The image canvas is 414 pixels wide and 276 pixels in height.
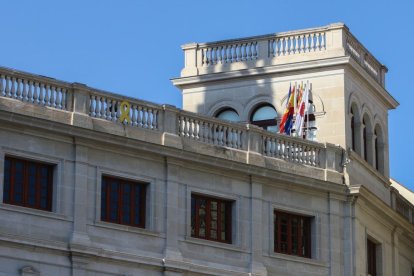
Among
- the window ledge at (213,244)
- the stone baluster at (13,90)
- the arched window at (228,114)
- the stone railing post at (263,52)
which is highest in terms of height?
the stone railing post at (263,52)

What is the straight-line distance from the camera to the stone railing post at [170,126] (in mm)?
59938

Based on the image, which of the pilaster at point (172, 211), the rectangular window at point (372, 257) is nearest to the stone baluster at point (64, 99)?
the pilaster at point (172, 211)

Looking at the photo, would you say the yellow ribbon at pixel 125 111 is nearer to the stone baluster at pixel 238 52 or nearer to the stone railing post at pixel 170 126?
the stone railing post at pixel 170 126

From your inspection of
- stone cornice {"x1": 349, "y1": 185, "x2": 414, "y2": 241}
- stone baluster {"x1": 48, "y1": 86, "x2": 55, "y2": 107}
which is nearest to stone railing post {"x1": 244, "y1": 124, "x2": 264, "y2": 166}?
stone cornice {"x1": 349, "y1": 185, "x2": 414, "y2": 241}

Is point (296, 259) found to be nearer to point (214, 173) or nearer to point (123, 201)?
point (214, 173)

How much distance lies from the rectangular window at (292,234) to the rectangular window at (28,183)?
10.4 m

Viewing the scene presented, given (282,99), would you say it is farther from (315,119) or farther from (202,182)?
(202,182)

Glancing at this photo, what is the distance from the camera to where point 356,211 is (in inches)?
2569

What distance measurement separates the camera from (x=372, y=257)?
67938 millimetres

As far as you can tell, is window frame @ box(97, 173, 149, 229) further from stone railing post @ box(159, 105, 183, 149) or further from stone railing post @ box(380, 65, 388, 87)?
stone railing post @ box(380, 65, 388, 87)

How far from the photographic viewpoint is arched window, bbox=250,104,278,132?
228 ft

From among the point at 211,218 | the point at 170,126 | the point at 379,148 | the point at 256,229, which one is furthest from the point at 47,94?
the point at 379,148

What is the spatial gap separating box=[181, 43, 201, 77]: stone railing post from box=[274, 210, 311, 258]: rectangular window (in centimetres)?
987

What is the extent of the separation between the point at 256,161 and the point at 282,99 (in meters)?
7.10
